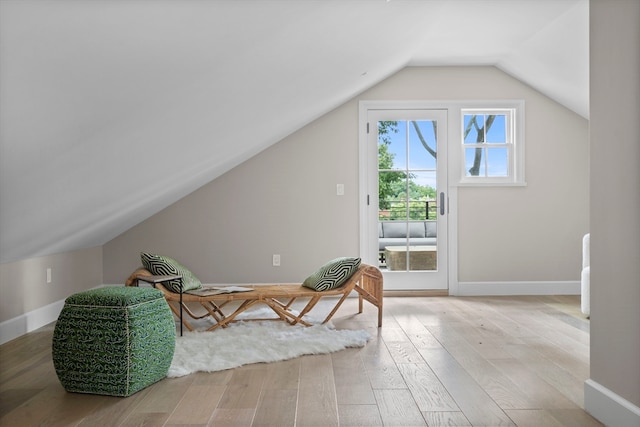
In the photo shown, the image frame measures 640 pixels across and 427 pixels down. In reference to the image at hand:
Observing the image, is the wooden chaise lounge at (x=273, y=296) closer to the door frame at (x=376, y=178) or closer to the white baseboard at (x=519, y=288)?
the door frame at (x=376, y=178)

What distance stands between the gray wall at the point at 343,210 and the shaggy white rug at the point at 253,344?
1.58m

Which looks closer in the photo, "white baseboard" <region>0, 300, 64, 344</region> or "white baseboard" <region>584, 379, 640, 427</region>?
"white baseboard" <region>584, 379, 640, 427</region>

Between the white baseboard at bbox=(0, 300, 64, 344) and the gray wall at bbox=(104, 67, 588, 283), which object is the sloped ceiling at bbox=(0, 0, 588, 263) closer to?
the gray wall at bbox=(104, 67, 588, 283)

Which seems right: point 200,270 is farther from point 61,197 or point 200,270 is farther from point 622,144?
point 622,144

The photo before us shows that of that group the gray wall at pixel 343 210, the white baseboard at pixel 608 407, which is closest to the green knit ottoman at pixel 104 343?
the white baseboard at pixel 608 407

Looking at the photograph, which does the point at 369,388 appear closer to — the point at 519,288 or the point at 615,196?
the point at 615,196

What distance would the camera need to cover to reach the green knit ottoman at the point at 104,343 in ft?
8.96

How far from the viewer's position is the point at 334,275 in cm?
434

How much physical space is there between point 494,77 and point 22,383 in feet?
16.5

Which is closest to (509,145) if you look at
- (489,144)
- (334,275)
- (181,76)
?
(489,144)

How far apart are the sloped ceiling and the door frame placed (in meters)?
0.39

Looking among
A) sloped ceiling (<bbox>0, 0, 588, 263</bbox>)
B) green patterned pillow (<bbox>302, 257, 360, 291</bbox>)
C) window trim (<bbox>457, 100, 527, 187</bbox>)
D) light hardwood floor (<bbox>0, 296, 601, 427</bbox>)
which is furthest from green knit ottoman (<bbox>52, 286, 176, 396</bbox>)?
window trim (<bbox>457, 100, 527, 187</bbox>)

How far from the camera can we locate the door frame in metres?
5.95

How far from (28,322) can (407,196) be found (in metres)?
3.62
